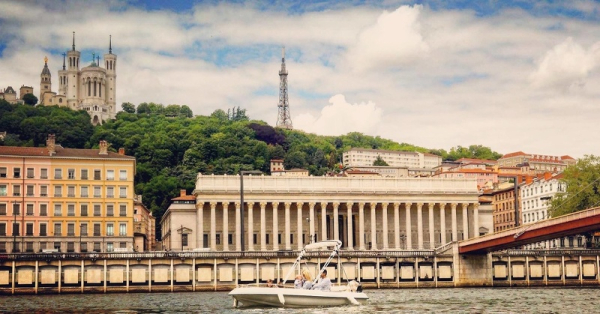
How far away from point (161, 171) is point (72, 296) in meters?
106

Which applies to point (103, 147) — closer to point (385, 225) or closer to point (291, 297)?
point (385, 225)

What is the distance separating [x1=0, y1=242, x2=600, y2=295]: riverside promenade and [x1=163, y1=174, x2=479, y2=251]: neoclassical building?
30582mm

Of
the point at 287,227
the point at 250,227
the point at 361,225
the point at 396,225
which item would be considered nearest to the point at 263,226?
the point at 250,227

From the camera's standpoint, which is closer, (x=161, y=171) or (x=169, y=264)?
(x=169, y=264)

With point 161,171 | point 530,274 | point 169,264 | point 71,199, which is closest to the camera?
point 169,264

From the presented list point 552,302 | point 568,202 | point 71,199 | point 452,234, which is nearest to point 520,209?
point 452,234

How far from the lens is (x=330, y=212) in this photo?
14312cm

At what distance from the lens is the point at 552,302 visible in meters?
71.6

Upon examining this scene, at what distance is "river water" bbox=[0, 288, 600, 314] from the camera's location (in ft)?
210

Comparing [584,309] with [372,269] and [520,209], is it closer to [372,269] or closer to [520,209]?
[372,269]

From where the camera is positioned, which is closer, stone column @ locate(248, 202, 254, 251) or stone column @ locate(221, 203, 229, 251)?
stone column @ locate(221, 203, 229, 251)

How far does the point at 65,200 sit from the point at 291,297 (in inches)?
2561

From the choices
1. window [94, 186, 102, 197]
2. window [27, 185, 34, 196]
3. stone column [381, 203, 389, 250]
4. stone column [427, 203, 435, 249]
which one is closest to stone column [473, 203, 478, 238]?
stone column [427, 203, 435, 249]

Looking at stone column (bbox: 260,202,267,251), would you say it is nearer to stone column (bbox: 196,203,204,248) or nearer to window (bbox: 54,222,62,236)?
stone column (bbox: 196,203,204,248)
